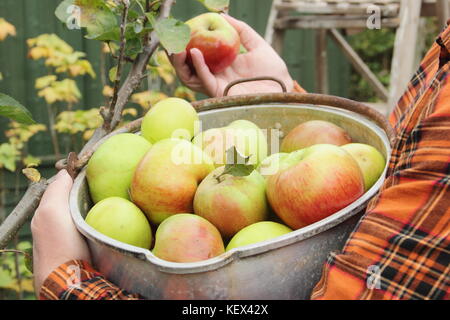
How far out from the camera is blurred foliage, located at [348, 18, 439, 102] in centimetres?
512

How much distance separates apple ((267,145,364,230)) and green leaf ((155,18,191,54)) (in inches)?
12.8

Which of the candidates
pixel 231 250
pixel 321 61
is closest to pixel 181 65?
pixel 231 250

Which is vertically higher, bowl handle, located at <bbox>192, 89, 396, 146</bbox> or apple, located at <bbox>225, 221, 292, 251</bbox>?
bowl handle, located at <bbox>192, 89, 396, 146</bbox>

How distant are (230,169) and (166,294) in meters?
0.21

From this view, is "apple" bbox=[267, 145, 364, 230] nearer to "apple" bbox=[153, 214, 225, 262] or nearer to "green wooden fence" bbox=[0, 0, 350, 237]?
"apple" bbox=[153, 214, 225, 262]

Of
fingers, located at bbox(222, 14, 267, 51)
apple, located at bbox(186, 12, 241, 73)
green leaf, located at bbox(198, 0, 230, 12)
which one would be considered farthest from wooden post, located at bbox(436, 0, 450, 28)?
green leaf, located at bbox(198, 0, 230, 12)

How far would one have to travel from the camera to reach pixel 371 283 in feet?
2.07

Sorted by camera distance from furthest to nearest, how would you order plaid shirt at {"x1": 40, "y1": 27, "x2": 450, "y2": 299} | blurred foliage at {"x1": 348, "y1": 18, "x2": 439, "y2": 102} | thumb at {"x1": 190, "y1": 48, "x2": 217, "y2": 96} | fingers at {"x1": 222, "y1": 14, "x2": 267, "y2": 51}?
blurred foliage at {"x1": 348, "y1": 18, "x2": 439, "y2": 102} < fingers at {"x1": 222, "y1": 14, "x2": 267, "y2": 51} < thumb at {"x1": 190, "y1": 48, "x2": 217, "y2": 96} < plaid shirt at {"x1": 40, "y1": 27, "x2": 450, "y2": 299}

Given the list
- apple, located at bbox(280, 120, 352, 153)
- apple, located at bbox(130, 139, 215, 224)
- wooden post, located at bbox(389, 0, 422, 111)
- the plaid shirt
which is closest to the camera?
the plaid shirt

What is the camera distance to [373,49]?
521 centimetres

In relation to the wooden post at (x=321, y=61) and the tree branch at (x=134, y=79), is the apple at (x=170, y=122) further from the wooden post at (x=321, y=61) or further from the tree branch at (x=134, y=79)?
the wooden post at (x=321, y=61)

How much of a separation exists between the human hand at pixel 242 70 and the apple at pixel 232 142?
40 centimetres

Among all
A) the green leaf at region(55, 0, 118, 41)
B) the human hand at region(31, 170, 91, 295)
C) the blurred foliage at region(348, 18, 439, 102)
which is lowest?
the blurred foliage at region(348, 18, 439, 102)
